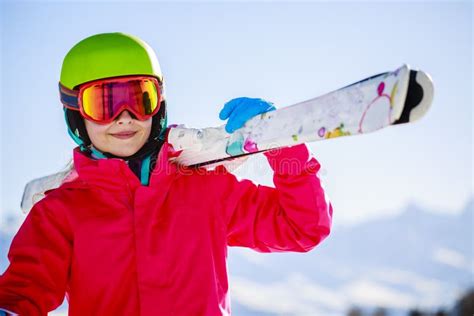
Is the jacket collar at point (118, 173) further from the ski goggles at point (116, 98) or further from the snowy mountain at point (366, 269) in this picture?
the snowy mountain at point (366, 269)

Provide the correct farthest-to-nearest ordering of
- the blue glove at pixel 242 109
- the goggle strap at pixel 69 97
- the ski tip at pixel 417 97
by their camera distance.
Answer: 1. the goggle strap at pixel 69 97
2. the blue glove at pixel 242 109
3. the ski tip at pixel 417 97

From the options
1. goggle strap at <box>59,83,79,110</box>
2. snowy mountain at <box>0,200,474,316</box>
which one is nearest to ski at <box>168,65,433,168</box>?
goggle strap at <box>59,83,79,110</box>

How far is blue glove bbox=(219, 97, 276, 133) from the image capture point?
3.06m

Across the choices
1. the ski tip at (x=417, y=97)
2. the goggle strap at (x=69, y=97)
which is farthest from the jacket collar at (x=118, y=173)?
the ski tip at (x=417, y=97)

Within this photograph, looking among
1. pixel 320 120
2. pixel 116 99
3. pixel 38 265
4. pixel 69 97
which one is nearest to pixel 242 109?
pixel 320 120

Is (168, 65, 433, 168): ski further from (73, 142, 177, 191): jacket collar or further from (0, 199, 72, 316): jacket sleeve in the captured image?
(0, 199, 72, 316): jacket sleeve

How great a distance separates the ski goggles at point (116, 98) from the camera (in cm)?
334

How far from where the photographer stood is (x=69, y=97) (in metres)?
3.49

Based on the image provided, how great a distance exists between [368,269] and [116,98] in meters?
80.6

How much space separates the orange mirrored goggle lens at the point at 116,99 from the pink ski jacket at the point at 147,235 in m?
0.19

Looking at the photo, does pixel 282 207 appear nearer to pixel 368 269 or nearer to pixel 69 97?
pixel 69 97

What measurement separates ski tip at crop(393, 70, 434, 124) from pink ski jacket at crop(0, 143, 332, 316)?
2.75ft

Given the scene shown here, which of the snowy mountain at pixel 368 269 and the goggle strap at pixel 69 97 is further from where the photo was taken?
the snowy mountain at pixel 368 269

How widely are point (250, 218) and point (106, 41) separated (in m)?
0.99
